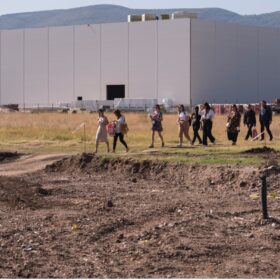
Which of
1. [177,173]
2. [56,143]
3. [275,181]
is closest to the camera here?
[275,181]

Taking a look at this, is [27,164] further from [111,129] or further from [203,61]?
[203,61]

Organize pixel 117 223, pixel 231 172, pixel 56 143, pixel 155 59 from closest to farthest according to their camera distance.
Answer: pixel 117 223 → pixel 231 172 → pixel 56 143 → pixel 155 59

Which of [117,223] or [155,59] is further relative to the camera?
[155,59]

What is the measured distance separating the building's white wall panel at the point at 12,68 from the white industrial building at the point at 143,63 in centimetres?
10

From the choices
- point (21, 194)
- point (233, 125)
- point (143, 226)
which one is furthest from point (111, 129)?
point (143, 226)

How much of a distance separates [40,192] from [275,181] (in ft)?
16.4

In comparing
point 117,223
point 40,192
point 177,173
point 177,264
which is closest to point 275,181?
point 177,173

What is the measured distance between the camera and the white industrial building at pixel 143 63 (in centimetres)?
8238

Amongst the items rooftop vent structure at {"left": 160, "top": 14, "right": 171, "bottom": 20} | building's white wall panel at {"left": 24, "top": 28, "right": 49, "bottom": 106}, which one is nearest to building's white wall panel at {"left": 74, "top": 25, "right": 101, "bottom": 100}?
building's white wall panel at {"left": 24, "top": 28, "right": 49, "bottom": 106}

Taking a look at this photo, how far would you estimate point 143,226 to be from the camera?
13391mm

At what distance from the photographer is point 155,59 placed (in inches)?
3253

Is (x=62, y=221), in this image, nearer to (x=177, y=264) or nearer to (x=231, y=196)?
(x=177, y=264)

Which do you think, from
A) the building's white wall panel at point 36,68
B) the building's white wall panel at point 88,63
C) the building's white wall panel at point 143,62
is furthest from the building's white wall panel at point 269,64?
the building's white wall panel at point 36,68

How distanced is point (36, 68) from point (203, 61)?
57.1 feet
